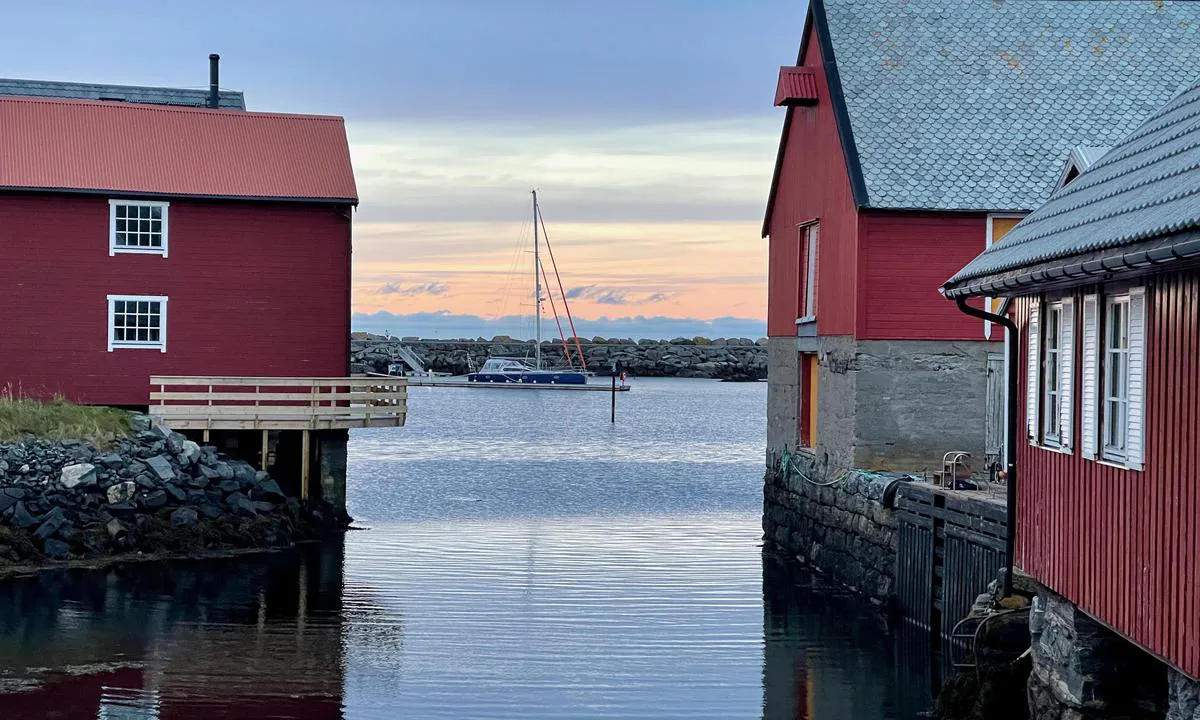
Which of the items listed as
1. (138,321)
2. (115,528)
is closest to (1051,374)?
(115,528)

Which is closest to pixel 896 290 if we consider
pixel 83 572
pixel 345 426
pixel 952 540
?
pixel 952 540

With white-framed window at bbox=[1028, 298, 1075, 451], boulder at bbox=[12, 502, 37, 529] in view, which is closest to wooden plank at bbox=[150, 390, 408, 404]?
boulder at bbox=[12, 502, 37, 529]

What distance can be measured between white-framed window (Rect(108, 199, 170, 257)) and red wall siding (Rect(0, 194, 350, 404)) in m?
0.14

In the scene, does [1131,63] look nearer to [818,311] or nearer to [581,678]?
[818,311]

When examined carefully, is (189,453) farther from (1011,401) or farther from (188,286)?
(1011,401)

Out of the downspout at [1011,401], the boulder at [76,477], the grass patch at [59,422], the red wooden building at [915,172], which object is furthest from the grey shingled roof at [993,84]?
the grass patch at [59,422]

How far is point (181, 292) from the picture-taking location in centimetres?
2969

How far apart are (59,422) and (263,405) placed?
163 inches

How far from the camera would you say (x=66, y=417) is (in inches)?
1062

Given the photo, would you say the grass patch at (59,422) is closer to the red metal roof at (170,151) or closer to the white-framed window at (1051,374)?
the red metal roof at (170,151)

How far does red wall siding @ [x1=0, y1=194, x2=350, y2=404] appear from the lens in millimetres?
29219

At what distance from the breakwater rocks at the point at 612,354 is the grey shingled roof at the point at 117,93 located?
221 feet

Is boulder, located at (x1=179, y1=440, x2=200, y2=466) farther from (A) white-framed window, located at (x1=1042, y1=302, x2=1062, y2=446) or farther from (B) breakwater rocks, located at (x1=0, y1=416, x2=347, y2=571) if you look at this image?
(A) white-framed window, located at (x1=1042, y1=302, x2=1062, y2=446)

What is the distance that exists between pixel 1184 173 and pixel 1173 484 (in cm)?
199
